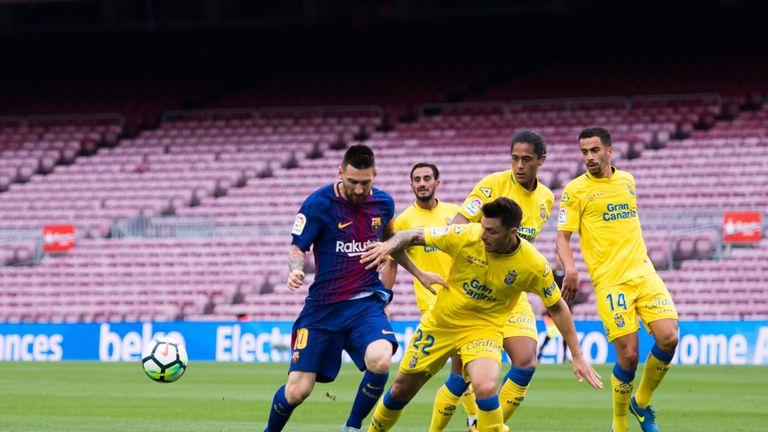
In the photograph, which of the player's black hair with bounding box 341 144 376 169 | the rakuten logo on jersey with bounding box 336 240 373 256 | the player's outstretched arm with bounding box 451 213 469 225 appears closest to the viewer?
the player's black hair with bounding box 341 144 376 169

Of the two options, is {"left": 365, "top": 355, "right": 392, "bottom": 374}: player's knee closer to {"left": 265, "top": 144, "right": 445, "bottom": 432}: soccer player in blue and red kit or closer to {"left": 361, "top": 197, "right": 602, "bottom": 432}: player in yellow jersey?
{"left": 265, "top": 144, "right": 445, "bottom": 432}: soccer player in blue and red kit

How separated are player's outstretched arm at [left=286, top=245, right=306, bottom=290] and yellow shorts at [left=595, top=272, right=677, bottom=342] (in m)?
2.65

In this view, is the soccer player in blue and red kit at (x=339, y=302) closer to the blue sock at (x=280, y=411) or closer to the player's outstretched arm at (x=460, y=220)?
the blue sock at (x=280, y=411)

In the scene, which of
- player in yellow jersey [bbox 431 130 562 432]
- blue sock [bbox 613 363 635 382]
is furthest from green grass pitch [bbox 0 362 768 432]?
player in yellow jersey [bbox 431 130 562 432]

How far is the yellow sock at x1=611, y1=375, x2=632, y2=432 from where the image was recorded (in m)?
10.2

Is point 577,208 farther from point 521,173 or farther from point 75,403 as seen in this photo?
point 75,403

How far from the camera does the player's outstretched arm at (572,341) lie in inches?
344

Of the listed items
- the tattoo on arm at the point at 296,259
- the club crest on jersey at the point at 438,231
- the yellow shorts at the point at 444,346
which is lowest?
the yellow shorts at the point at 444,346

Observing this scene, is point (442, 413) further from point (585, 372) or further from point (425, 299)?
point (425, 299)

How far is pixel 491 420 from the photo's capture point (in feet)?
28.4

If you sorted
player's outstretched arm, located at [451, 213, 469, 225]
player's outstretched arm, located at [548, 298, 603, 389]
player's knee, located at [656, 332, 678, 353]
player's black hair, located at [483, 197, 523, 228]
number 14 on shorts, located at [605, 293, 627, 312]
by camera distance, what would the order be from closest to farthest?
player's black hair, located at [483, 197, 523, 228] → player's outstretched arm, located at [548, 298, 603, 389] → player's outstretched arm, located at [451, 213, 469, 225] → player's knee, located at [656, 332, 678, 353] → number 14 on shorts, located at [605, 293, 627, 312]

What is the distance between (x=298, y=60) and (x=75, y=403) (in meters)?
24.6

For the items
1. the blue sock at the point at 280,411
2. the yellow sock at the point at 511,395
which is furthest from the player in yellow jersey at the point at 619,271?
the blue sock at the point at 280,411

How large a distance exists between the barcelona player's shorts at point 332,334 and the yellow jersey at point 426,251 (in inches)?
103
